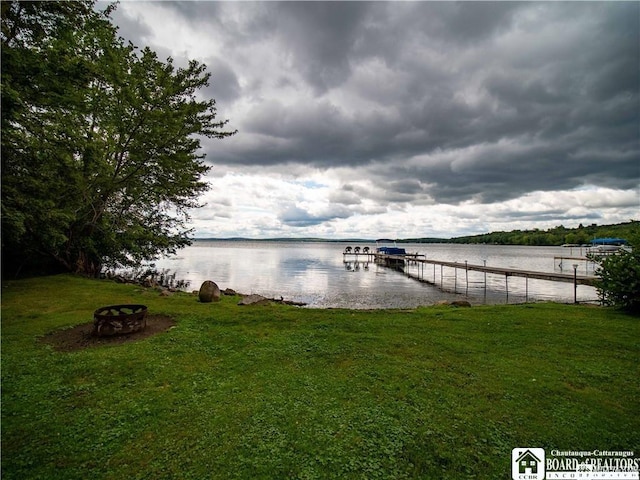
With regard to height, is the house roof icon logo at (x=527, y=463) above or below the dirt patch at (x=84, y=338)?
below

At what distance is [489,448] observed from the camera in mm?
3686

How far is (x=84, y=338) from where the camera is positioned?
24.9 feet

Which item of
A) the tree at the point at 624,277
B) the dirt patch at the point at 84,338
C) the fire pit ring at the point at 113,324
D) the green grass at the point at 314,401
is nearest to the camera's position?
the green grass at the point at 314,401

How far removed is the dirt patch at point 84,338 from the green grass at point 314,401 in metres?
0.30

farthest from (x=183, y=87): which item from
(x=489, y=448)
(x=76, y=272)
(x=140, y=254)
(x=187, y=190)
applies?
(x=489, y=448)

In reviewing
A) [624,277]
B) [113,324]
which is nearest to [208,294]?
[113,324]

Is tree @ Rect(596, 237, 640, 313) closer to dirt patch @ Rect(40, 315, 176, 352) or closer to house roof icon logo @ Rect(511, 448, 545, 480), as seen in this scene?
house roof icon logo @ Rect(511, 448, 545, 480)

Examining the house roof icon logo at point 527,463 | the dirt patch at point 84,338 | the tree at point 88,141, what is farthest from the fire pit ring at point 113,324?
the house roof icon logo at point 527,463

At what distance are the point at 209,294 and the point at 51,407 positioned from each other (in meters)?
8.35

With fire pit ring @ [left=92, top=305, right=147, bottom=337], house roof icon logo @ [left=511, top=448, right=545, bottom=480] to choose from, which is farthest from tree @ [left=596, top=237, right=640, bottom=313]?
fire pit ring @ [left=92, top=305, right=147, bottom=337]

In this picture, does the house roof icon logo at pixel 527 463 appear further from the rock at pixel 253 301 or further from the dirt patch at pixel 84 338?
the rock at pixel 253 301

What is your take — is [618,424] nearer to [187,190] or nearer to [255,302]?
[255,302]

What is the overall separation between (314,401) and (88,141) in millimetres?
14171

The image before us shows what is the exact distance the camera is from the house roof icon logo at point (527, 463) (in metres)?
3.37
